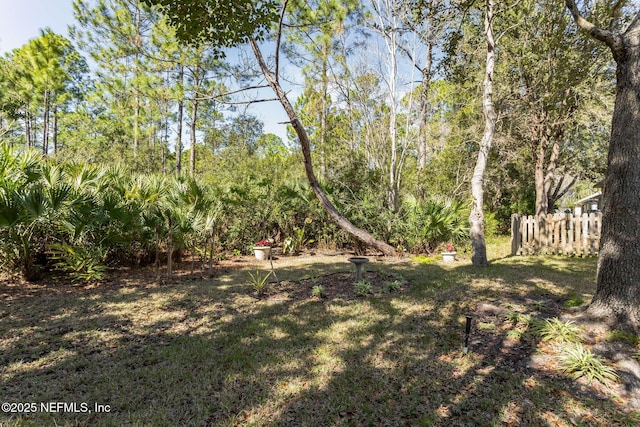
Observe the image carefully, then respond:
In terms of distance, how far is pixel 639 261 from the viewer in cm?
315

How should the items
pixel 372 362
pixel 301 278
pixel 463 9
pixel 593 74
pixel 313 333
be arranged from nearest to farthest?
pixel 372 362
pixel 313 333
pixel 463 9
pixel 301 278
pixel 593 74

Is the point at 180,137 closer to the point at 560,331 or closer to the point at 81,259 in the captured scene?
the point at 81,259

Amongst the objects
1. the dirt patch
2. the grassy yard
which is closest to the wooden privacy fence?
the grassy yard

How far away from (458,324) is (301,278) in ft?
10.7

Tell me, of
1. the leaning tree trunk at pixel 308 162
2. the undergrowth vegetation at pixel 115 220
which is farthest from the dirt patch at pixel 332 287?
the leaning tree trunk at pixel 308 162

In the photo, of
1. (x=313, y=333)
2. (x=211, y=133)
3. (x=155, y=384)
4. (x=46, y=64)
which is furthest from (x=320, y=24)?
(x=46, y=64)

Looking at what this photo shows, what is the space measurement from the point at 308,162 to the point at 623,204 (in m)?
6.06

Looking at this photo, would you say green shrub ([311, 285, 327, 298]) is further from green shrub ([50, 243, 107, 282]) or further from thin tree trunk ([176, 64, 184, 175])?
thin tree trunk ([176, 64, 184, 175])

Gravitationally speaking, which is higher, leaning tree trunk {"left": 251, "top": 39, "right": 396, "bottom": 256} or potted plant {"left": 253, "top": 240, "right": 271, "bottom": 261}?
leaning tree trunk {"left": 251, "top": 39, "right": 396, "bottom": 256}

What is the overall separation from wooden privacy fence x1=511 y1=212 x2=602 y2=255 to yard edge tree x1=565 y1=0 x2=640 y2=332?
20.4 feet

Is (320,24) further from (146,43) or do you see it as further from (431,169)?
(146,43)

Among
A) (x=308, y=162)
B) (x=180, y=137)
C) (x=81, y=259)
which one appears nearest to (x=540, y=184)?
(x=308, y=162)

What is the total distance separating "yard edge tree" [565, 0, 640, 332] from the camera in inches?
125

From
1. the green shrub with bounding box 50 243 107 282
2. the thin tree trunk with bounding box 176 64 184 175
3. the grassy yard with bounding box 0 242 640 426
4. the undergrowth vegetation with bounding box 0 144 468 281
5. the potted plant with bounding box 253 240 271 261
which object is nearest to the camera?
the grassy yard with bounding box 0 242 640 426
